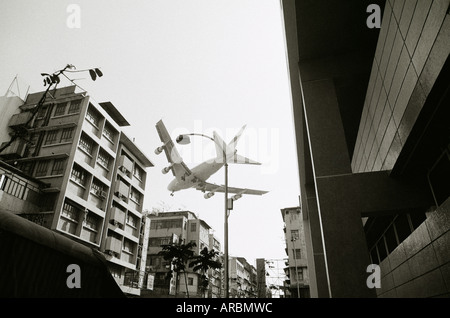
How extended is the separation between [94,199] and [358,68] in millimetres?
30190

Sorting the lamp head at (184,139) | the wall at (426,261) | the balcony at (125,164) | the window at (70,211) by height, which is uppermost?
the balcony at (125,164)

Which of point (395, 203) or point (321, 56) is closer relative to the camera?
point (395, 203)

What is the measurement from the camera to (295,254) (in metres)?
55.0

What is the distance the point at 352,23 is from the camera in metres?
9.57

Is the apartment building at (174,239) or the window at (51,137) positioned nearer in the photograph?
the window at (51,137)

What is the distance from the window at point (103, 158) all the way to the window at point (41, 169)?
5.52m

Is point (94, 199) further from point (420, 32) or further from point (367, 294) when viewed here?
point (420, 32)

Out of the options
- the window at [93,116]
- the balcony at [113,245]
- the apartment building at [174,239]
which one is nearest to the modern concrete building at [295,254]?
the apartment building at [174,239]

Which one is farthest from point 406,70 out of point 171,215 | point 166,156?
point 171,215

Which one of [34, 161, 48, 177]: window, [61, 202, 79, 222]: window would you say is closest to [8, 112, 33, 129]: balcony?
[34, 161, 48, 177]: window

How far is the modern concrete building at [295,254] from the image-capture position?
53.2 m

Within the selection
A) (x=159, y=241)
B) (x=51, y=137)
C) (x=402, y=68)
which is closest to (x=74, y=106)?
(x=51, y=137)

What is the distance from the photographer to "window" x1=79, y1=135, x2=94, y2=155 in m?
31.2

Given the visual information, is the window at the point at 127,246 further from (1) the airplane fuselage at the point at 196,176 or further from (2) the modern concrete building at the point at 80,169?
(1) the airplane fuselage at the point at 196,176
